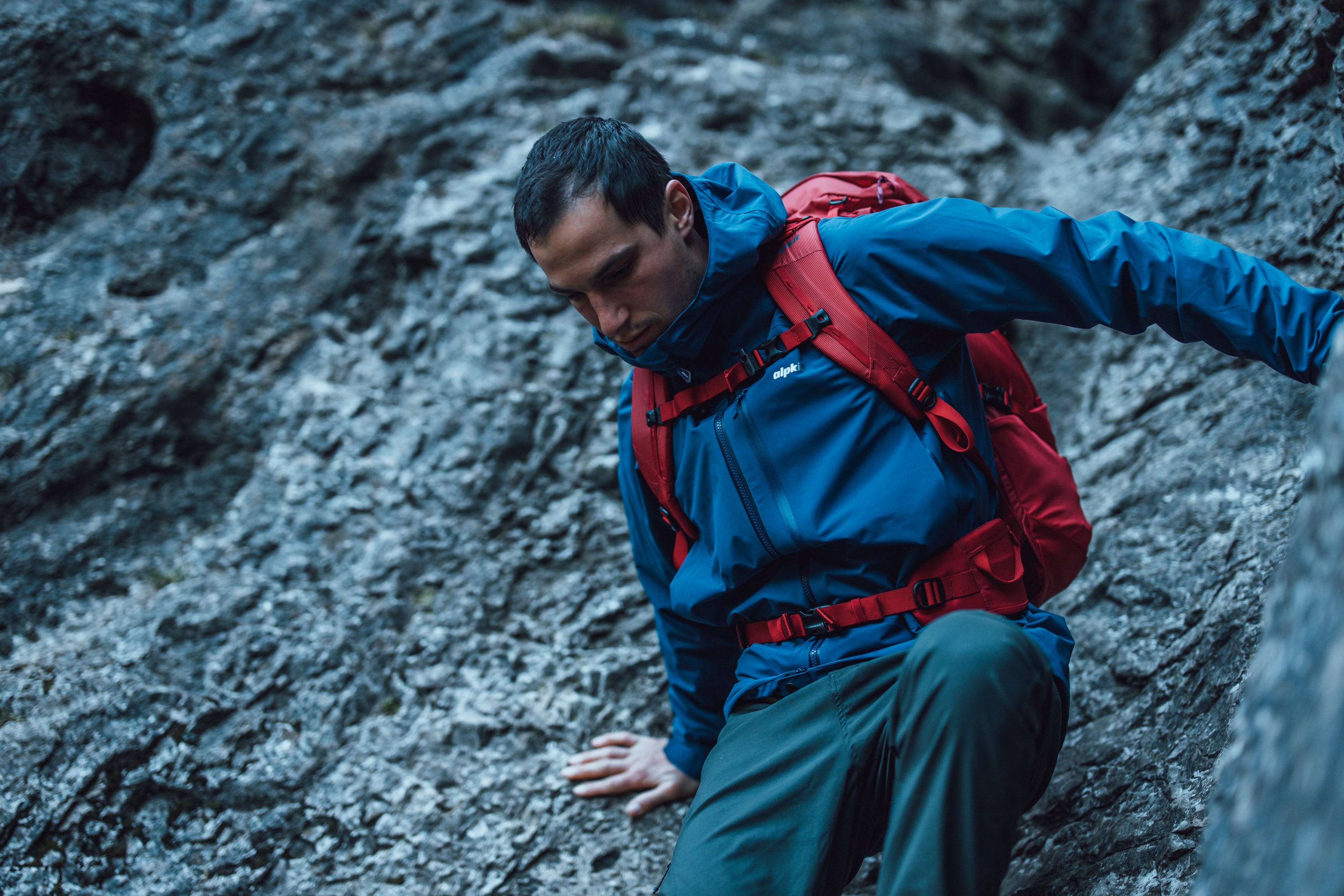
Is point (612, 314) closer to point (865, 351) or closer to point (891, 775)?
point (865, 351)

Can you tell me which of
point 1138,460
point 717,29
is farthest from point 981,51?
point 1138,460

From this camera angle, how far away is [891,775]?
8.11ft

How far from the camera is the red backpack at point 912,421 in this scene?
263 centimetres

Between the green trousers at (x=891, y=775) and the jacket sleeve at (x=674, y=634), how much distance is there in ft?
1.07

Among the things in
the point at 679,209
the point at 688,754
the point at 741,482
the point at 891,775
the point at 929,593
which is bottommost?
the point at 688,754

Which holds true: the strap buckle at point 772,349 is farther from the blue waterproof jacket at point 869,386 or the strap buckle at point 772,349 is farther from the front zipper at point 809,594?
the front zipper at point 809,594

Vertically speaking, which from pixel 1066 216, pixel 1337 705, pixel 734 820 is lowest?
pixel 734 820

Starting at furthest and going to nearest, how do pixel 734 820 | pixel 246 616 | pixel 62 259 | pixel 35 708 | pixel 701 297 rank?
pixel 62 259 < pixel 246 616 < pixel 35 708 < pixel 701 297 < pixel 734 820

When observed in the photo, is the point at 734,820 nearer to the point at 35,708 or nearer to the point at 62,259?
the point at 35,708

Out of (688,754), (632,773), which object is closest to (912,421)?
(688,754)

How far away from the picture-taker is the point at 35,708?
368cm

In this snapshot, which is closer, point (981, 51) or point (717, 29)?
point (717, 29)

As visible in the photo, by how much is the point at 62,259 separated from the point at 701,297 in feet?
13.5

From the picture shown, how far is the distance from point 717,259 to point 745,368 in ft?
1.18
